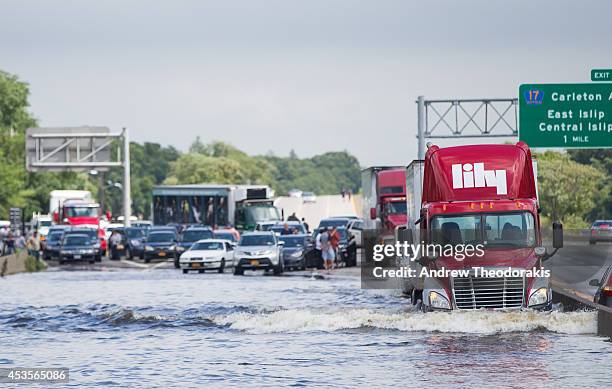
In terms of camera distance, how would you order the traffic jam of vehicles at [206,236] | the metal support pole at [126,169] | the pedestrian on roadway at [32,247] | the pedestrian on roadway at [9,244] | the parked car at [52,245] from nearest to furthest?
the traffic jam of vehicles at [206,236] < the pedestrian on roadway at [32,247] < the pedestrian on roadway at [9,244] < the parked car at [52,245] < the metal support pole at [126,169]

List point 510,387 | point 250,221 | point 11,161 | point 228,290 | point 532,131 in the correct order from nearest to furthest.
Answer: point 510,387 → point 228,290 → point 532,131 → point 250,221 → point 11,161

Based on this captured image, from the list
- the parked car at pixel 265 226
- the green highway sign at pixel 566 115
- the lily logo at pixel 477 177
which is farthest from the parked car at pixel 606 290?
the parked car at pixel 265 226

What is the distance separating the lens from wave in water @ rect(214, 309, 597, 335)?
78.7 ft

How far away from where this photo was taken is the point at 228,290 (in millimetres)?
40781

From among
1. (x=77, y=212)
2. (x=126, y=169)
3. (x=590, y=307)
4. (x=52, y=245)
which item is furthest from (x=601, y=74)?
(x=77, y=212)

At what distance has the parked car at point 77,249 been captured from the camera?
6412cm

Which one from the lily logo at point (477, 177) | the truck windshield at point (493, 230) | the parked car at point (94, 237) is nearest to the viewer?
the truck windshield at point (493, 230)

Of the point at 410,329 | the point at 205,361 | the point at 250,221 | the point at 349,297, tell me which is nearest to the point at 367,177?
the point at 349,297

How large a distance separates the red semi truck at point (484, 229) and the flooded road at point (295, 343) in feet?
1.33

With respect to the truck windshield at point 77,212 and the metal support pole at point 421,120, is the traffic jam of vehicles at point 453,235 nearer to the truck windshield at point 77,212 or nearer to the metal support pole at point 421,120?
the metal support pole at point 421,120

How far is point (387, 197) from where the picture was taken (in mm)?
51594

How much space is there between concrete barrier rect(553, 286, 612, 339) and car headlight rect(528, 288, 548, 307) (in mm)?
903

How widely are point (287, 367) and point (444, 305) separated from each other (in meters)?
4.66

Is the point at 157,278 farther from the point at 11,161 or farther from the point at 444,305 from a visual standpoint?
the point at 11,161
